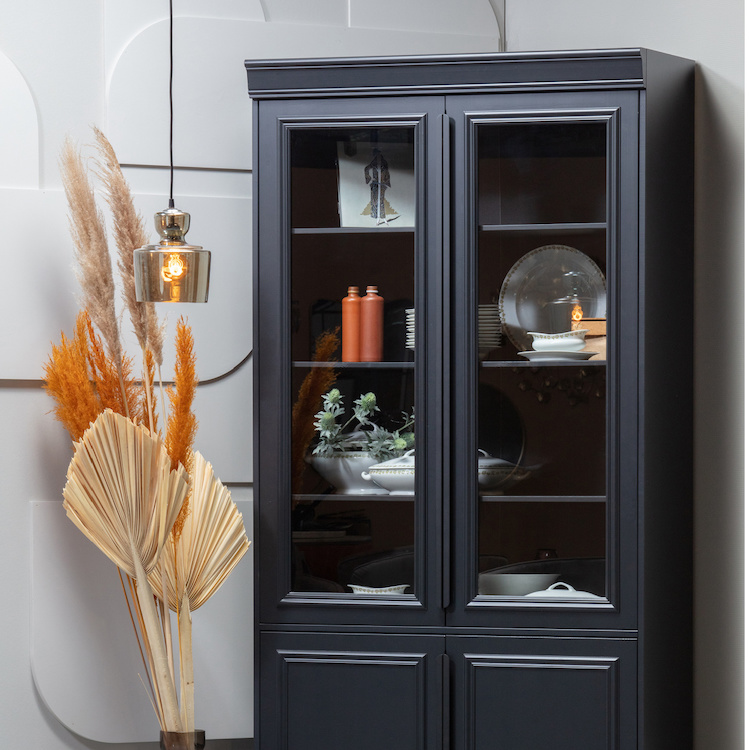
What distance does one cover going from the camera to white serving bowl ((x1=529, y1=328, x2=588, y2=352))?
5.91 ft

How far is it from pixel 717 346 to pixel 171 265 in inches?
49.5

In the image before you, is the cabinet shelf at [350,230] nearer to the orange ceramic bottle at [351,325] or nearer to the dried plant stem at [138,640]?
the orange ceramic bottle at [351,325]

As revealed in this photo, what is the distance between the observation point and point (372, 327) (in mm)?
1858

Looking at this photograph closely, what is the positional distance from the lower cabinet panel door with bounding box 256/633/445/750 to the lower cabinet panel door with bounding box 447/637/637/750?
3.3 inches

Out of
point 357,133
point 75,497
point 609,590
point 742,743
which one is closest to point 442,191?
point 357,133

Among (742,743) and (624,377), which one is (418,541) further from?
(742,743)

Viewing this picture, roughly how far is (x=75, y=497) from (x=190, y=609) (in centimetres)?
42

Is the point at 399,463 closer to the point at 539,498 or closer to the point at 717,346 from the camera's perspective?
the point at 539,498

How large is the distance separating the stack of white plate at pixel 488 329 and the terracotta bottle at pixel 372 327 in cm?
25

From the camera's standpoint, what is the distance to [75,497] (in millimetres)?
1804

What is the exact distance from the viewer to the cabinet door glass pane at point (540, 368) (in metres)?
1.77

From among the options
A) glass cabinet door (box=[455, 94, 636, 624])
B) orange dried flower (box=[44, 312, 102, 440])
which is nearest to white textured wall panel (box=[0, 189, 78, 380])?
orange dried flower (box=[44, 312, 102, 440])

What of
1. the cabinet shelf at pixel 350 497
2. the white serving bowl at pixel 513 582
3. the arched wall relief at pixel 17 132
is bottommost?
the white serving bowl at pixel 513 582

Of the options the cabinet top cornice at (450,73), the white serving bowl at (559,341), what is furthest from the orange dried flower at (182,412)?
the white serving bowl at (559,341)
